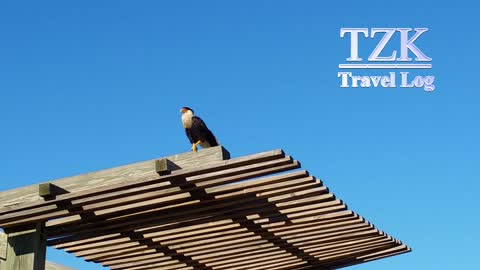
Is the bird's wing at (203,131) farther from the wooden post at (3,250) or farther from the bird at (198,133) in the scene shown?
the wooden post at (3,250)

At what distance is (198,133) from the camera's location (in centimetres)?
871

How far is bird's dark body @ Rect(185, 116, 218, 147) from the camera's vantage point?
864cm

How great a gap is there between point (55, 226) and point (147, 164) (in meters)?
0.97

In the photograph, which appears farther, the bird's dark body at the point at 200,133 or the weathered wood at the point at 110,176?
the bird's dark body at the point at 200,133

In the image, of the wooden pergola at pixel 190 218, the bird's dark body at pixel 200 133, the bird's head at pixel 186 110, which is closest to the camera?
the wooden pergola at pixel 190 218

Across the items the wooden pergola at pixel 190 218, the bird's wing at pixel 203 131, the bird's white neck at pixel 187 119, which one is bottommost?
the wooden pergola at pixel 190 218

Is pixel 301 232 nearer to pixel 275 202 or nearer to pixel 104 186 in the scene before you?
pixel 275 202

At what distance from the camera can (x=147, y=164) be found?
6621 millimetres

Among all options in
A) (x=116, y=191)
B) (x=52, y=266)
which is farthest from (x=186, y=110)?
(x=116, y=191)

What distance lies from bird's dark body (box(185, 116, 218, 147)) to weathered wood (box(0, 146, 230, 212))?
1966 millimetres

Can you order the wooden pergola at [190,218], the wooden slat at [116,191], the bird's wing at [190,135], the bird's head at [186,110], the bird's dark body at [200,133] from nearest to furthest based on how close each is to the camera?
the wooden slat at [116,191], the wooden pergola at [190,218], the bird's dark body at [200,133], the bird's wing at [190,135], the bird's head at [186,110]

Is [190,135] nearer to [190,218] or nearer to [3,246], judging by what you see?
[190,218]

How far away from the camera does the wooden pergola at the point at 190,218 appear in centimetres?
633

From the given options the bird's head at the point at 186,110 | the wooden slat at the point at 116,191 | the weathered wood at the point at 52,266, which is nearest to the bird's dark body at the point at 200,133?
the bird's head at the point at 186,110
